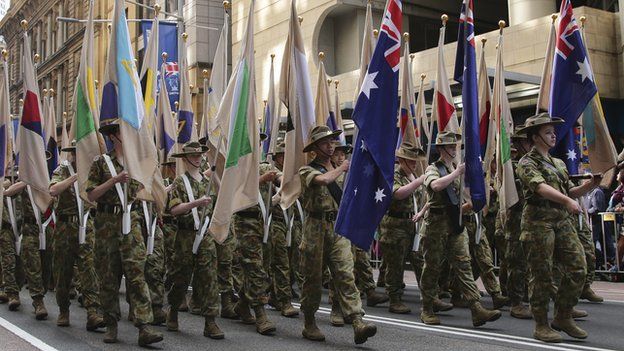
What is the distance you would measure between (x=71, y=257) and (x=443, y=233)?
4.17 m

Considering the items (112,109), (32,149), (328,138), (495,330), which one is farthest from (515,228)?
(32,149)

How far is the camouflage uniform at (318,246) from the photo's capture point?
7.19 m

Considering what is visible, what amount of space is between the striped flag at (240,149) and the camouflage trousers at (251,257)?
854 millimetres

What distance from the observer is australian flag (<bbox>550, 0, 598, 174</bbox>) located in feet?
26.7

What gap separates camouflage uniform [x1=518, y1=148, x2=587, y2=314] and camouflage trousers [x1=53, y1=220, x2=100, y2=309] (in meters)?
4.52

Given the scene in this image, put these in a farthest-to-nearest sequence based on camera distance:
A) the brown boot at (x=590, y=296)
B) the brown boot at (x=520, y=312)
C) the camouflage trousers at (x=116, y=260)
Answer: the brown boot at (x=590, y=296) < the brown boot at (x=520, y=312) < the camouflage trousers at (x=116, y=260)

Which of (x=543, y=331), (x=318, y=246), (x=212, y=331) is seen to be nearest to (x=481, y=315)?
(x=543, y=331)

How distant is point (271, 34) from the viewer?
26250 millimetres

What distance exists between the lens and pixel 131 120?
24.3 ft

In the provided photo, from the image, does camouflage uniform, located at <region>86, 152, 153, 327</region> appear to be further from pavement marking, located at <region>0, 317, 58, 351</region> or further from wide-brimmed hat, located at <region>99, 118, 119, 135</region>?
pavement marking, located at <region>0, 317, 58, 351</region>

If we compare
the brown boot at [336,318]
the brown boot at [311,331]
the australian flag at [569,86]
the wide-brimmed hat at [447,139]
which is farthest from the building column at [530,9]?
the brown boot at [311,331]

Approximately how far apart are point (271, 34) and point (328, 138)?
19.5 metres

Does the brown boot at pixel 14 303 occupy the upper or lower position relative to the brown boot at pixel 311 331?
upper

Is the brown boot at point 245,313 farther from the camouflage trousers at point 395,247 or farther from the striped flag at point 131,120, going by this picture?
the camouflage trousers at point 395,247
